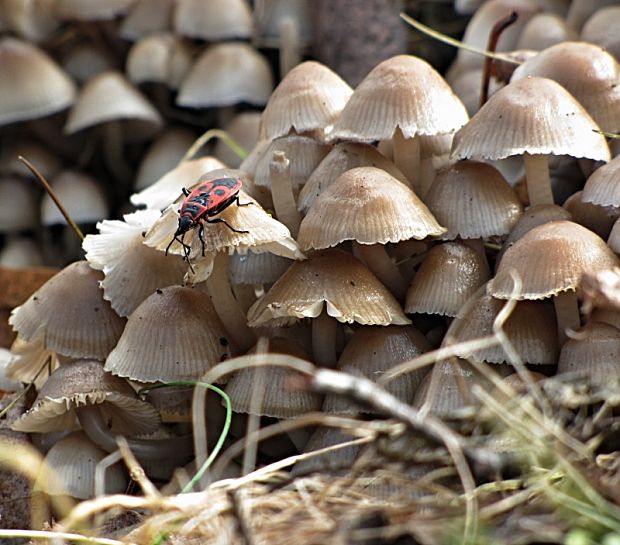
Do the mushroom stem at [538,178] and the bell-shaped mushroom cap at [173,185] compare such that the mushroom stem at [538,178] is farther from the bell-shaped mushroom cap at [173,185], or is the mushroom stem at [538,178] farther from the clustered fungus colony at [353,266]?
the bell-shaped mushroom cap at [173,185]

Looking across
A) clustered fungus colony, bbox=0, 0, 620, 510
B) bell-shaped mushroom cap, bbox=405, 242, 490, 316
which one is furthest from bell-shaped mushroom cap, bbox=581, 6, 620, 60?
bell-shaped mushroom cap, bbox=405, 242, 490, 316

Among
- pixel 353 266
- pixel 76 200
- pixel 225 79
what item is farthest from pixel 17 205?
pixel 353 266

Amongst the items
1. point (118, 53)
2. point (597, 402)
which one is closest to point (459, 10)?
point (118, 53)

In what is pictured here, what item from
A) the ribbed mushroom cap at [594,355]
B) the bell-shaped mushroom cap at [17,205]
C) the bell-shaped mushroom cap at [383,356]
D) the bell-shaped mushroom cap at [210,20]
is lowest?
the bell-shaped mushroom cap at [17,205]

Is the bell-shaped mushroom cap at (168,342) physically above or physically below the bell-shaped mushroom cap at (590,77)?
below

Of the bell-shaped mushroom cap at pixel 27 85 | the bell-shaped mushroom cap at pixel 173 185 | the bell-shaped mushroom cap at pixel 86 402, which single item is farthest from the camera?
the bell-shaped mushroom cap at pixel 27 85

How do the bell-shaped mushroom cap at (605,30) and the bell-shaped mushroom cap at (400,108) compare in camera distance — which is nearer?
the bell-shaped mushroom cap at (400,108)

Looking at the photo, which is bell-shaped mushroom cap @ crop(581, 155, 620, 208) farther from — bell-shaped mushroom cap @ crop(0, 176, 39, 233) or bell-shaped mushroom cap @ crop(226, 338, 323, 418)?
bell-shaped mushroom cap @ crop(0, 176, 39, 233)

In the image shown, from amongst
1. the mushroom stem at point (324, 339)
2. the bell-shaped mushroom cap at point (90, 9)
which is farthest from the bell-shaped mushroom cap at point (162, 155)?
the mushroom stem at point (324, 339)
